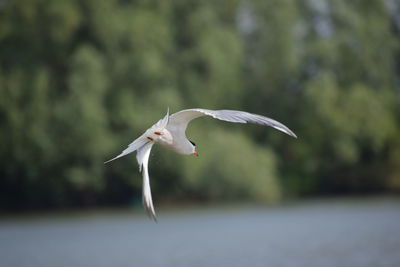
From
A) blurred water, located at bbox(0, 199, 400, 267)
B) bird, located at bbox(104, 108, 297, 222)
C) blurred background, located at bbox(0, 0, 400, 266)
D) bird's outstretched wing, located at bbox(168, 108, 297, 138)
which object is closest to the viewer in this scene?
bird's outstretched wing, located at bbox(168, 108, 297, 138)

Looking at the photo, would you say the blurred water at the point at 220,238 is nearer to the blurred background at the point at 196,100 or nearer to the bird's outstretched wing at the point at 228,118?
the blurred background at the point at 196,100

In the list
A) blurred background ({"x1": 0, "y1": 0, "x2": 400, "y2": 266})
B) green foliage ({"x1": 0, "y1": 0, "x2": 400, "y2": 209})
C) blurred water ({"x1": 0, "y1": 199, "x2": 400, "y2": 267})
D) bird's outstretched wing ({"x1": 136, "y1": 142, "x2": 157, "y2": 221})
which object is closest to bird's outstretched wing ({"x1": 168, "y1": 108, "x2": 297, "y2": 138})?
bird's outstretched wing ({"x1": 136, "y1": 142, "x2": 157, "y2": 221})

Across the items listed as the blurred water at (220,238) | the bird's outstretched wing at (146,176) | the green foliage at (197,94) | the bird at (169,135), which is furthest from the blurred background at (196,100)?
the bird's outstretched wing at (146,176)

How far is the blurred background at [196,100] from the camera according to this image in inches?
1098

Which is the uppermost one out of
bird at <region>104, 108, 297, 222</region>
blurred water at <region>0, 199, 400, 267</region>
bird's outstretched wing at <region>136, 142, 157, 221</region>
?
bird at <region>104, 108, 297, 222</region>

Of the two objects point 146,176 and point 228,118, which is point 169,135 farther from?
point 228,118

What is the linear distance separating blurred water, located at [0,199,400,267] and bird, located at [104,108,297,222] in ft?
22.8

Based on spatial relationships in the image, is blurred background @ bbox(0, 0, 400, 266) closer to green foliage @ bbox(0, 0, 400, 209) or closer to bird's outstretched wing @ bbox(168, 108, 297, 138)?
green foliage @ bbox(0, 0, 400, 209)

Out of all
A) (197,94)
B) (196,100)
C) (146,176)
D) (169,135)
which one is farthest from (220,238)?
(146,176)

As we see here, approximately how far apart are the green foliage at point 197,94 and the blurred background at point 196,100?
0.05m

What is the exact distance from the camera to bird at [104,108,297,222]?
9.01m

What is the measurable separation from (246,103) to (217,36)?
15.8 ft

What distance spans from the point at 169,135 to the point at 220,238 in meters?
11.7

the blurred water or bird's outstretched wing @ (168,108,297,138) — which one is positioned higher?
bird's outstretched wing @ (168,108,297,138)
